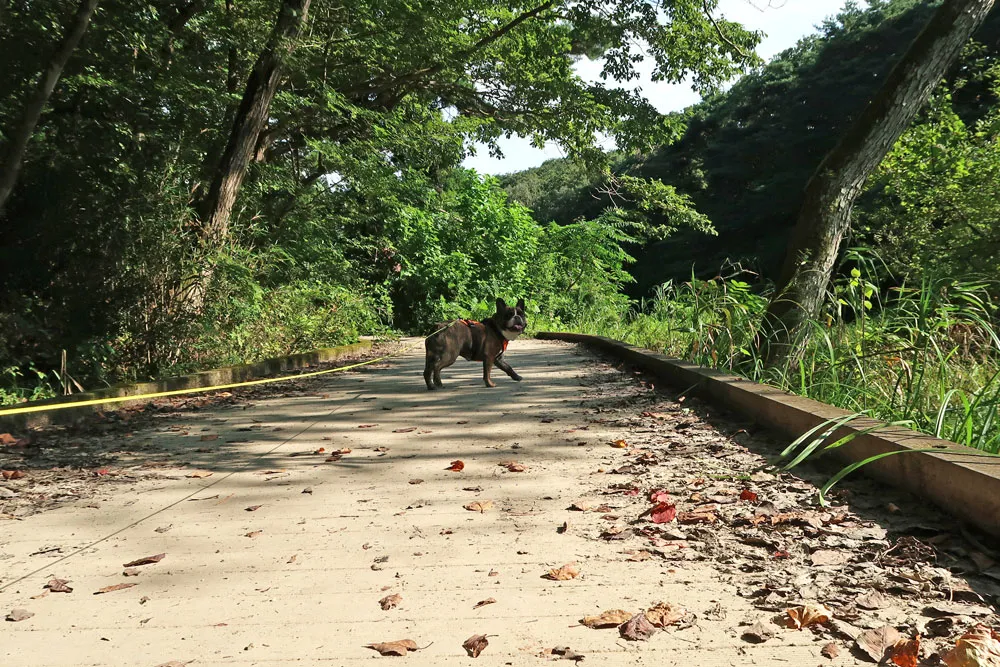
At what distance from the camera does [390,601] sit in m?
2.63

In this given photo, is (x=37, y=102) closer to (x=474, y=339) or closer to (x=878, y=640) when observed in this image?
(x=474, y=339)

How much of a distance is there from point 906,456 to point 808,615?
1.52 metres

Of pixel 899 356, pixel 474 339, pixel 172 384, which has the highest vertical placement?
pixel 474 339

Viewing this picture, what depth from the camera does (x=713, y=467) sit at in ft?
14.7

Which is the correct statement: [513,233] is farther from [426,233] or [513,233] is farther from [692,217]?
[692,217]

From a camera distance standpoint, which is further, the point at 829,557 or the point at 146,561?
the point at 146,561

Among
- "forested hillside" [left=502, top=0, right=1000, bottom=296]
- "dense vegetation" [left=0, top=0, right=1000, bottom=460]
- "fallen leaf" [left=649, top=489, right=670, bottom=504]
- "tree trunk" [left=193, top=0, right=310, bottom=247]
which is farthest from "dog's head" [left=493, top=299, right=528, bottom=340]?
"forested hillside" [left=502, top=0, right=1000, bottom=296]

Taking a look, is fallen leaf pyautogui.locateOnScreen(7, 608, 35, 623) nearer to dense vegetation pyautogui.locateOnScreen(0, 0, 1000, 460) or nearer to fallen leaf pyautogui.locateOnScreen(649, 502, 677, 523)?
fallen leaf pyautogui.locateOnScreen(649, 502, 677, 523)

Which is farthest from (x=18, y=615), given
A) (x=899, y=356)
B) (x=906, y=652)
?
(x=899, y=356)

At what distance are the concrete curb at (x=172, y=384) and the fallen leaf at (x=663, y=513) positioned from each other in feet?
16.9

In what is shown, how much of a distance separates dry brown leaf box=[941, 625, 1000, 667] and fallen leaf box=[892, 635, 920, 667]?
0.07 m

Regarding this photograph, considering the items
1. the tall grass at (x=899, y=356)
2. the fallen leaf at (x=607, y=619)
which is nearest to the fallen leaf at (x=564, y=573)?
the fallen leaf at (x=607, y=619)

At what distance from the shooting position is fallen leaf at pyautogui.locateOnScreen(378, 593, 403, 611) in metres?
2.60

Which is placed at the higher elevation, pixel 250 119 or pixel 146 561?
pixel 250 119
